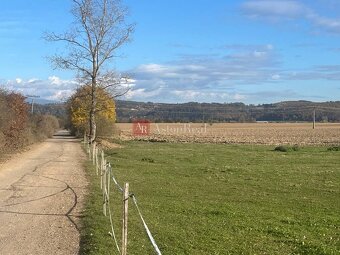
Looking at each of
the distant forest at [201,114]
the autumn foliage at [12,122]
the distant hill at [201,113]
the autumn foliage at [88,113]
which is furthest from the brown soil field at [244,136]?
the distant hill at [201,113]

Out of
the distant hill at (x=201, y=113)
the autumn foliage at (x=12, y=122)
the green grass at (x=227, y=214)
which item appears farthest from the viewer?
the distant hill at (x=201, y=113)

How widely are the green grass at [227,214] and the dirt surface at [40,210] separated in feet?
1.46

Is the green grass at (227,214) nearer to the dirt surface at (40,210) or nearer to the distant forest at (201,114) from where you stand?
the dirt surface at (40,210)

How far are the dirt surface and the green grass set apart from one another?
446mm

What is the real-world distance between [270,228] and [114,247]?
12.3ft

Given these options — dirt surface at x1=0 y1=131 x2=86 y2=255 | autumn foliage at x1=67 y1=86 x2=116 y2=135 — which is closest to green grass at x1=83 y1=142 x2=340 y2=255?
dirt surface at x1=0 y1=131 x2=86 y2=255

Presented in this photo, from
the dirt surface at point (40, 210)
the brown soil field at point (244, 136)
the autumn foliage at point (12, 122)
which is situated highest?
the autumn foliage at point (12, 122)

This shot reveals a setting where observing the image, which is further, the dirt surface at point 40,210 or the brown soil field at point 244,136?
the brown soil field at point 244,136

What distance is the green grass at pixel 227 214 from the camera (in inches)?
370

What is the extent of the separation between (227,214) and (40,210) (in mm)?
4748

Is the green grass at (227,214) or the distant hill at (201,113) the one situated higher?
the distant hill at (201,113)

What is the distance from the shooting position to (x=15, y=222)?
1166 cm

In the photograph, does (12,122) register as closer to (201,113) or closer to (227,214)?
(227,214)

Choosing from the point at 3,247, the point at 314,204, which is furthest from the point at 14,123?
the point at 3,247
